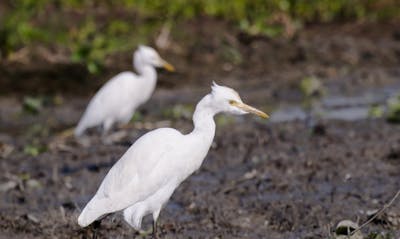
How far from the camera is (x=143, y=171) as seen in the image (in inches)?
240

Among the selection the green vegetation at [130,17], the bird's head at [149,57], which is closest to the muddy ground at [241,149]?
the green vegetation at [130,17]

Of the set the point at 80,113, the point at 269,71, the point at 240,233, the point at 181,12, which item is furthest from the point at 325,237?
the point at 181,12

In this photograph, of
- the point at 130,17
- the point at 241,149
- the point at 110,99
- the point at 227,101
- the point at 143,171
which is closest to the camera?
the point at 227,101

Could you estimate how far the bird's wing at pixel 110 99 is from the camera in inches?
437

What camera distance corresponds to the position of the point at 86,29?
15758mm

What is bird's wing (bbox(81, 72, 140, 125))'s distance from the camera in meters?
11.1

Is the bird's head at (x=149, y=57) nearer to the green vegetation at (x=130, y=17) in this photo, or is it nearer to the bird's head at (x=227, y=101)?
the green vegetation at (x=130, y=17)

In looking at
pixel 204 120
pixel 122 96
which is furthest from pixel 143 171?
pixel 122 96

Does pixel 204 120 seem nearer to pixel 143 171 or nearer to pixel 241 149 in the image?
pixel 143 171

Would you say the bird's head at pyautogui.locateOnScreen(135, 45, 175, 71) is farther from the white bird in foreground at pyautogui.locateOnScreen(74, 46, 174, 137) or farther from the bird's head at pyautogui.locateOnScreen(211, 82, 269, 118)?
the bird's head at pyautogui.locateOnScreen(211, 82, 269, 118)

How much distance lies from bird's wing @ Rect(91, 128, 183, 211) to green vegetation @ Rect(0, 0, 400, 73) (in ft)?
26.4

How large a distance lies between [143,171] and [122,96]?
5.09 metres

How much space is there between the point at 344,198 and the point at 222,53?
815 centimetres

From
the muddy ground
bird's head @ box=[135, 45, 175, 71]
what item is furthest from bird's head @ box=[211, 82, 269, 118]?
bird's head @ box=[135, 45, 175, 71]
